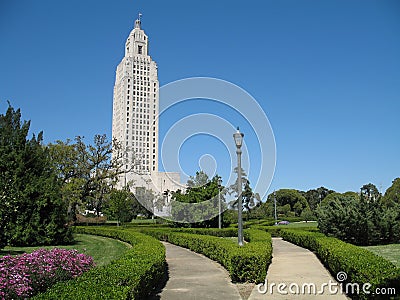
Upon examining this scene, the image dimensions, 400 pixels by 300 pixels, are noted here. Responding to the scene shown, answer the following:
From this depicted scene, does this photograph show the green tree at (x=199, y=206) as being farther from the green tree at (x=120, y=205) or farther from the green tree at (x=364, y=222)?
the green tree at (x=364, y=222)

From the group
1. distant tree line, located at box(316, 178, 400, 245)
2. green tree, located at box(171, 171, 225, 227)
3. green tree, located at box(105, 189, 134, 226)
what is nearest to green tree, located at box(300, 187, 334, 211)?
green tree, located at box(171, 171, 225, 227)

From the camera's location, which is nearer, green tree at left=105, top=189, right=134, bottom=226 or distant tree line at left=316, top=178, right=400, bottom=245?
distant tree line at left=316, top=178, right=400, bottom=245

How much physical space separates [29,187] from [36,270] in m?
12.1

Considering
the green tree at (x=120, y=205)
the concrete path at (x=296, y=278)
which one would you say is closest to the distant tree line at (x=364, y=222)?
the concrete path at (x=296, y=278)

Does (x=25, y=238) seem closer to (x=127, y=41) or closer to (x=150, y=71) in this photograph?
(x=150, y=71)

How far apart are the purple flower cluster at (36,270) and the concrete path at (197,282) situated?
5.82ft

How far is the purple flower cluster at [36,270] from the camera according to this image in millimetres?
5711

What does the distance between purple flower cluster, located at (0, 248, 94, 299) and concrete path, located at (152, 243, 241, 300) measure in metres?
1.77

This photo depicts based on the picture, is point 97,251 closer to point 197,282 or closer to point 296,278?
point 197,282

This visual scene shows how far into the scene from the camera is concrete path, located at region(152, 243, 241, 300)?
770 centimetres

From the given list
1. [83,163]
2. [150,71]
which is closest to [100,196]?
[83,163]

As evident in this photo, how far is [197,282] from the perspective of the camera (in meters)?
9.09

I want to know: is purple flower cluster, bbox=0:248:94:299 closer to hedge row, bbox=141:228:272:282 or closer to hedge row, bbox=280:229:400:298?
hedge row, bbox=141:228:272:282

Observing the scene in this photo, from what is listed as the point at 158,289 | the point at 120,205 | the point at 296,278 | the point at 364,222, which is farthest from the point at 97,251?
the point at 120,205
